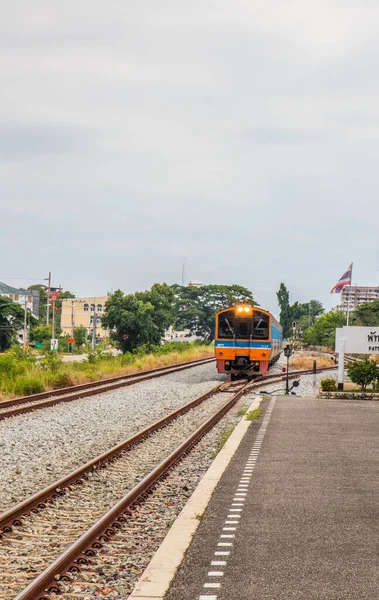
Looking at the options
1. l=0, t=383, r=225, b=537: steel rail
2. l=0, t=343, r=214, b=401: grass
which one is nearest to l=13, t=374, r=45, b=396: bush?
l=0, t=343, r=214, b=401: grass

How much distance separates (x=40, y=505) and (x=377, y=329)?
1991 cm

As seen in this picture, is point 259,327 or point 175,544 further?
point 259,327

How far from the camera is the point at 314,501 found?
8.89m

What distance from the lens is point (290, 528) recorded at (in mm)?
7613

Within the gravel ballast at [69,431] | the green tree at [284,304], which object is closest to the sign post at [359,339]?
the gravel ballast at [69,431]

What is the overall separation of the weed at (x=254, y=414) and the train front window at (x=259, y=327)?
1122 centimetres

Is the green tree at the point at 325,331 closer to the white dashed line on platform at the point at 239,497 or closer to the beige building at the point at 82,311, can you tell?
the beige building at the point at 82,311

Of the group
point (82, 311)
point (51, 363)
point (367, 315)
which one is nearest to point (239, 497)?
point (51, 363)

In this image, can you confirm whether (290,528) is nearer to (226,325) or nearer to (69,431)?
(69,431)

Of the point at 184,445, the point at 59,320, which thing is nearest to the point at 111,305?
the point at 184,445

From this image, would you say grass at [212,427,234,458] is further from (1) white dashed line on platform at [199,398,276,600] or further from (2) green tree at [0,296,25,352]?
(2) green tree at [0,296,25,352]

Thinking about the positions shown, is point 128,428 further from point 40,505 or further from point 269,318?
point 269,318

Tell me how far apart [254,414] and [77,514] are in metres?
10.3

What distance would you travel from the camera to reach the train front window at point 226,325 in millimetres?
31203
